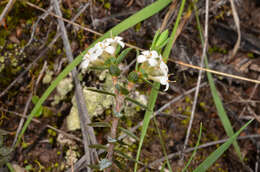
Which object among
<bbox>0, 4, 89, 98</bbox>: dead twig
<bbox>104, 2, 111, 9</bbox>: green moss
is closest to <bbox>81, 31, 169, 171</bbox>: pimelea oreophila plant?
<bbox>0, 4, 89, 98</bbox>: dead twig

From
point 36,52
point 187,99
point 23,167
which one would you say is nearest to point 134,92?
point 187,99

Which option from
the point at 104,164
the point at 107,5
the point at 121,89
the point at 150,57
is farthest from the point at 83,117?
the point at 107,5

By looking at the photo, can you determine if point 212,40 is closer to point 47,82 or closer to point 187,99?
point 187,99

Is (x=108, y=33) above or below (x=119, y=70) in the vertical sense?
above

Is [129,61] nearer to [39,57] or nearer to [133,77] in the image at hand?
[39,57]

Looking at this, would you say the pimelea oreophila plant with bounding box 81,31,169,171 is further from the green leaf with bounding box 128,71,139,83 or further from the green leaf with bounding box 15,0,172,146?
the green leaf with bounding box 15,0,172,146

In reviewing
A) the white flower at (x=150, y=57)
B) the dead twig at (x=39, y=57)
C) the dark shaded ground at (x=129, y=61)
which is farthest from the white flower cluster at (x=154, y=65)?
the dead twig at (x=39, y=57)

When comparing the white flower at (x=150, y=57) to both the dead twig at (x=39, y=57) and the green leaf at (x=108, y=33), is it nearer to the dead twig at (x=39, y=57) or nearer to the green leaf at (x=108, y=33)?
the green leaf at (x=108, y=33)
